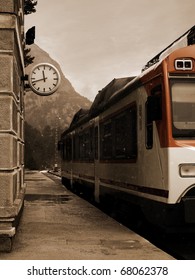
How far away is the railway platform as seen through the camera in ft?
26.3

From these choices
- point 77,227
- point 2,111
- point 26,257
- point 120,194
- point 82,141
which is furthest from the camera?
point 82,141

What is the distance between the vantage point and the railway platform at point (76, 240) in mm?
8020

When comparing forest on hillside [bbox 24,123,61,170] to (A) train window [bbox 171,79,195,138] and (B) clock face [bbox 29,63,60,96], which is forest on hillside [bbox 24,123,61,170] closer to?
(B) clock face [bbox 29,63,60,96]

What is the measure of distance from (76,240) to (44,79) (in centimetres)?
675

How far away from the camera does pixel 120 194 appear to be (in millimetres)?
11812

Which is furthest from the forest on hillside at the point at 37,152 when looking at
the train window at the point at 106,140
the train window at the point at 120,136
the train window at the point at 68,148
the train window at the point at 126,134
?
the train window at the point at 126,134

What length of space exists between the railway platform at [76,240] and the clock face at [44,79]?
11.1ft

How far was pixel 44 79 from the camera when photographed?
15.2m

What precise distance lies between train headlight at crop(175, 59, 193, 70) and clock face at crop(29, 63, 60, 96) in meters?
6.46

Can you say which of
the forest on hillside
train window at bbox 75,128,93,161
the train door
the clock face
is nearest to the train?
the train door
